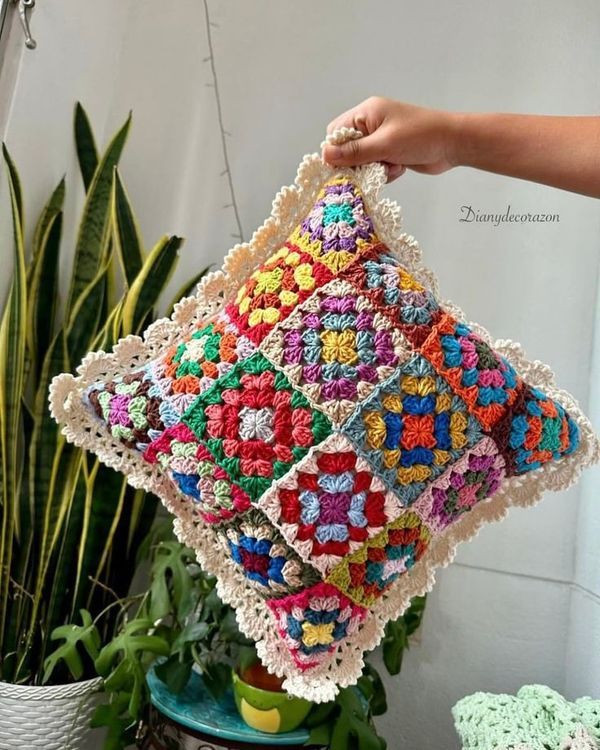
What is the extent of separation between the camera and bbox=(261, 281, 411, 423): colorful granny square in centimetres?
54

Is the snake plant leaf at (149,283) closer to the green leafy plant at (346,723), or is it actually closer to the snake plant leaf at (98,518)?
the snake plant leaf at (98,518)

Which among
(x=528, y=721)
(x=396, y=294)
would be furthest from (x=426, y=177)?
(x=528, y=721)

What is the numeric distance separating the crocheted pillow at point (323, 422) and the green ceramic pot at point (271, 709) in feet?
0.66

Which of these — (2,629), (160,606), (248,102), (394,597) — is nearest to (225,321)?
(394,597)

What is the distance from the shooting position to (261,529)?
56cm

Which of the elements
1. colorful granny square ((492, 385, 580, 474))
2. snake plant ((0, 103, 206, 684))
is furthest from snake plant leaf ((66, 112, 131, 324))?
colorful granny square ((492, 385, 580, 474))

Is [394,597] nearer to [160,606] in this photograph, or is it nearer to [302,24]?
[160,606]

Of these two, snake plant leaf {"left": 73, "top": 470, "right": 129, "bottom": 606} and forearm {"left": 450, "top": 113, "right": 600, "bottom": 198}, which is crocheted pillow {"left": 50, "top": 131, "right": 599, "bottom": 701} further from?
snake plant leaf {"left": 73, "top": 470, "right": 129, "bottom": 606}

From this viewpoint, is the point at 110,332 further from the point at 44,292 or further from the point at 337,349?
the point at 337,349

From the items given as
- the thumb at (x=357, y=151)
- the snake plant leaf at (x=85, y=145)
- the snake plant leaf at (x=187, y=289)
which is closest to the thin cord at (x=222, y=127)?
the snake plant leaf at (x=187, y=289)

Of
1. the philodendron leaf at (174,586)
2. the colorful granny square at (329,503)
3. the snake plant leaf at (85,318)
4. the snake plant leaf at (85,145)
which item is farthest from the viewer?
the snake plant leaf at (85,145)

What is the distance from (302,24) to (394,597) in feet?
3.69

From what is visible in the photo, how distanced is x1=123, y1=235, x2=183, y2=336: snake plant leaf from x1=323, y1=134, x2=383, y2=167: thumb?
511mm

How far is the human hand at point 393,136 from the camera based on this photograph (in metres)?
0.62
